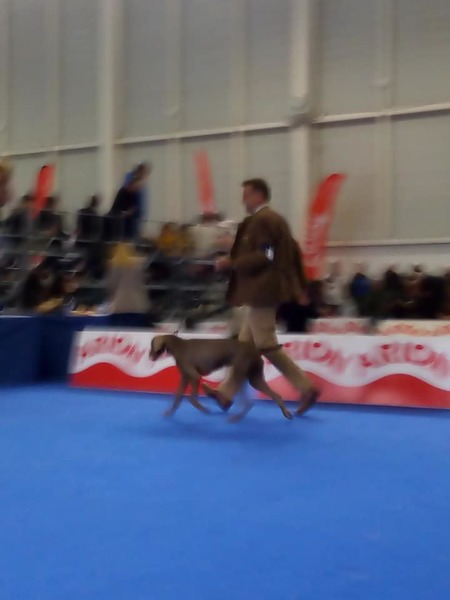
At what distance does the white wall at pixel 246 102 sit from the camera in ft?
40.0

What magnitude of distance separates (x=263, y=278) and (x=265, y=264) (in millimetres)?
90

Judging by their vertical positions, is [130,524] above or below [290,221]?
below

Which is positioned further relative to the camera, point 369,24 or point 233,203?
point 233,203

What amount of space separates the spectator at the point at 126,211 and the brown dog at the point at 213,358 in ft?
14.7

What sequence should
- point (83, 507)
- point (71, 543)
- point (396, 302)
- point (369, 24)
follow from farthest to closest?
point (369, 24) < point (396, 302) < point (83, 507) < point (71, 543)

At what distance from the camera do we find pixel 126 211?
976 cm

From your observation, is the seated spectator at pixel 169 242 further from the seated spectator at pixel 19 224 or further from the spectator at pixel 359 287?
the spectator at pixel 359 287

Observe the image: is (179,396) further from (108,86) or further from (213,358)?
(108,86)

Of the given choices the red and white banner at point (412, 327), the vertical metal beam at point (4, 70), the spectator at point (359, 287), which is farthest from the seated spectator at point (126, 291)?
the vertical metal beam at point (4, 70)

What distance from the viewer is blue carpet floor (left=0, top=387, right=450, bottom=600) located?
7.40 feet

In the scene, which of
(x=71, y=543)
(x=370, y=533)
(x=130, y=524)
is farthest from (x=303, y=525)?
(x=71, y=543)

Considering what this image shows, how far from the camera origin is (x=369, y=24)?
493 inches

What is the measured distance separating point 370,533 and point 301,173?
1040cm

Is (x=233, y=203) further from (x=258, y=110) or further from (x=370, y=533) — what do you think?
(x=370, y=533)
